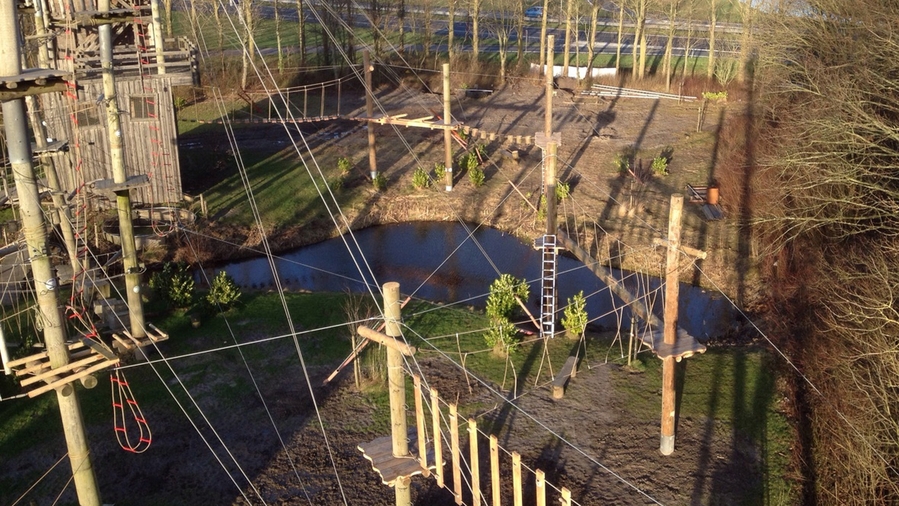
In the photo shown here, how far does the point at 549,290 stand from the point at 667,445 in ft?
14.0

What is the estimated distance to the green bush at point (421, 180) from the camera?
23.4 m

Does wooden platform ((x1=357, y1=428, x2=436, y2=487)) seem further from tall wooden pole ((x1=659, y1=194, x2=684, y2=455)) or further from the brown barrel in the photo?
the brown barrel

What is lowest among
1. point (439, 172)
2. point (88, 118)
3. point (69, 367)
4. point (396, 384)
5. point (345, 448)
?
point (345, 448)

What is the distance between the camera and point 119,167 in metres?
12.3

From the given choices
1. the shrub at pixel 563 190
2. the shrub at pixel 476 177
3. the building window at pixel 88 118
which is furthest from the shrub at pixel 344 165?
the building window at pixel 88 118

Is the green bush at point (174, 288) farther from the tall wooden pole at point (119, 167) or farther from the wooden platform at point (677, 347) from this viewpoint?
the wooden platform at point (677, 347)

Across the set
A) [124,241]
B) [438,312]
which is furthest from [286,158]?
[124,241]

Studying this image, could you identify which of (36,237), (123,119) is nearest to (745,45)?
(123,119)

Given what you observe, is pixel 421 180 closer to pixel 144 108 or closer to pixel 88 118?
pixel 144 108

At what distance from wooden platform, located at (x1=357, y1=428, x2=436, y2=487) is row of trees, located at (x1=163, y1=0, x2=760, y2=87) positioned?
2115 cm

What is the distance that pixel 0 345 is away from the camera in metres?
8.56

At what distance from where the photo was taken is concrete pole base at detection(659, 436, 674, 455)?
1167 centimetres

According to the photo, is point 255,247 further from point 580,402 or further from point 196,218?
point 580,402

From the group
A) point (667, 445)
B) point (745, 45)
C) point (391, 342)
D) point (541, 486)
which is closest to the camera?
point (541, 486)
